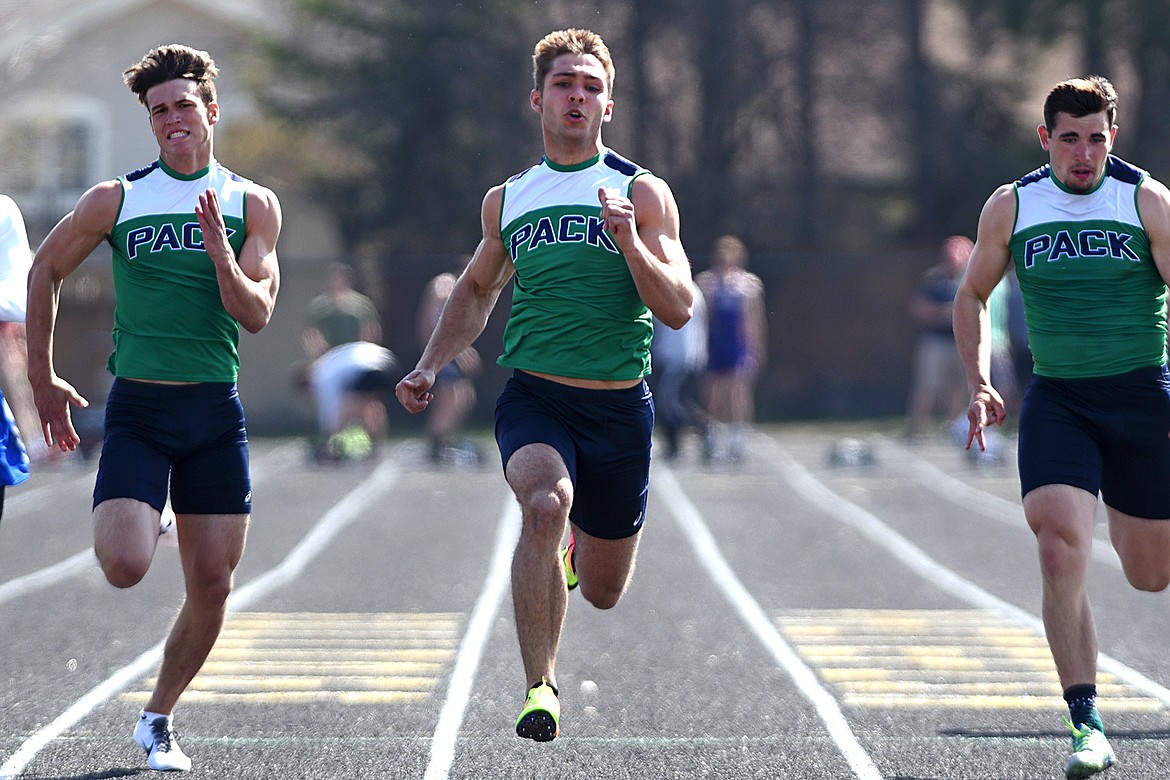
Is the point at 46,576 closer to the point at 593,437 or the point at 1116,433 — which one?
the point at 593,437

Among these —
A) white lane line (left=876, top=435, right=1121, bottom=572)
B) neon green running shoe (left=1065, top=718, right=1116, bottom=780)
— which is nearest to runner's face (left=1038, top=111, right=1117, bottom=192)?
neon green running shoe (left=1065, top=718, right=1116, bottom=780)

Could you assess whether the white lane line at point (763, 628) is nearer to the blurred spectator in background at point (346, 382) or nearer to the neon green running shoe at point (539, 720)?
the neon green running shoe at point (539, 720)

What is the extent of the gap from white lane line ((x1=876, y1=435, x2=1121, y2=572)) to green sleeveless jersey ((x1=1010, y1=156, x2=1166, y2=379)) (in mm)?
5483

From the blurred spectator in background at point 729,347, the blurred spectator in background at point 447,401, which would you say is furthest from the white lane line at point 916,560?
the blurred spectator in background at point 447,401

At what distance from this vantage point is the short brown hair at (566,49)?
213 inches

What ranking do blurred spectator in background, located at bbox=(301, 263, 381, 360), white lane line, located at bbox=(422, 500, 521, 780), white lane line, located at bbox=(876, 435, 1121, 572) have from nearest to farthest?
white lane line, located at bbox=(422, 500, 521, 780)
white lane line, located at bbox=(876, 435, 1121, 572)
blurred spectator in background, located at bbox=(301, 263, 381, 360)

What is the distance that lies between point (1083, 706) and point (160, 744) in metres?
3.09

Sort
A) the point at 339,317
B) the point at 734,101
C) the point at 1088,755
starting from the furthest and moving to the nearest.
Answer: the point at 734,101
the point at 339,317
the point at 1088,755

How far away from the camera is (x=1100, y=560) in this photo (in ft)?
36.1

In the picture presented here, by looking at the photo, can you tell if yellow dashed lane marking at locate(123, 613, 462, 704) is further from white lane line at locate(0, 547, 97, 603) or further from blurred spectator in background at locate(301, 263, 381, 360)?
blurred spectator in background at locate(301, 263, 381, 360)

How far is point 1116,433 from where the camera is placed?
5527 millimetres

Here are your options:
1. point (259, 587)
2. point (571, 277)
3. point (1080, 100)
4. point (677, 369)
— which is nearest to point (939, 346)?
point (677, 369)

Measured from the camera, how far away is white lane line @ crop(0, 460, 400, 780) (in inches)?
234

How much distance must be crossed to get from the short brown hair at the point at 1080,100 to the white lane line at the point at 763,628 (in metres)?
2.34
